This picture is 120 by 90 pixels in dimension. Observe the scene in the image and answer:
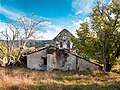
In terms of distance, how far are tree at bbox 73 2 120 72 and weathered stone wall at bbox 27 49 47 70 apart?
6401 millimetres

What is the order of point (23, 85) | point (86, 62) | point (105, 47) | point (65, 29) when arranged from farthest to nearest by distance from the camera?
1. point (65, 29)
2. point (86, 62)
3. point (105, 47)
4. point (23, 85)

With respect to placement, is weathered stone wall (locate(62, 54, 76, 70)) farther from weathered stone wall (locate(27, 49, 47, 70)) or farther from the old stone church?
weathered stone wall (locate(27, 49, 47, 70))

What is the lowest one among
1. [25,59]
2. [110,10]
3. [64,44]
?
[25,59]

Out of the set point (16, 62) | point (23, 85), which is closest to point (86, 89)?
point (23, 85)

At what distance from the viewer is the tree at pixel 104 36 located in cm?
2666

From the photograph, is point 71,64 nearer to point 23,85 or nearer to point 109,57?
point 109,57

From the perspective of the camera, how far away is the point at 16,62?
32.5 m

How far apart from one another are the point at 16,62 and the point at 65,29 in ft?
57.2

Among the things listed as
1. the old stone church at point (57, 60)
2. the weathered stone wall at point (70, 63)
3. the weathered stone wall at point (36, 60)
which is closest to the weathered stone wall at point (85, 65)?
the old stone church at point (57, 60)

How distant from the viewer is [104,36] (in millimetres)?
26531

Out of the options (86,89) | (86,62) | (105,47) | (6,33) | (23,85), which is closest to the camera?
(23,85)

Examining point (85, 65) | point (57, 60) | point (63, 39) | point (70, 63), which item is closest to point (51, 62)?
point (57, 60)

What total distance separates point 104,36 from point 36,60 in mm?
11501

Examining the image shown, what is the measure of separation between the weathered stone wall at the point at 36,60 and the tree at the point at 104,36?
640 centimetres
